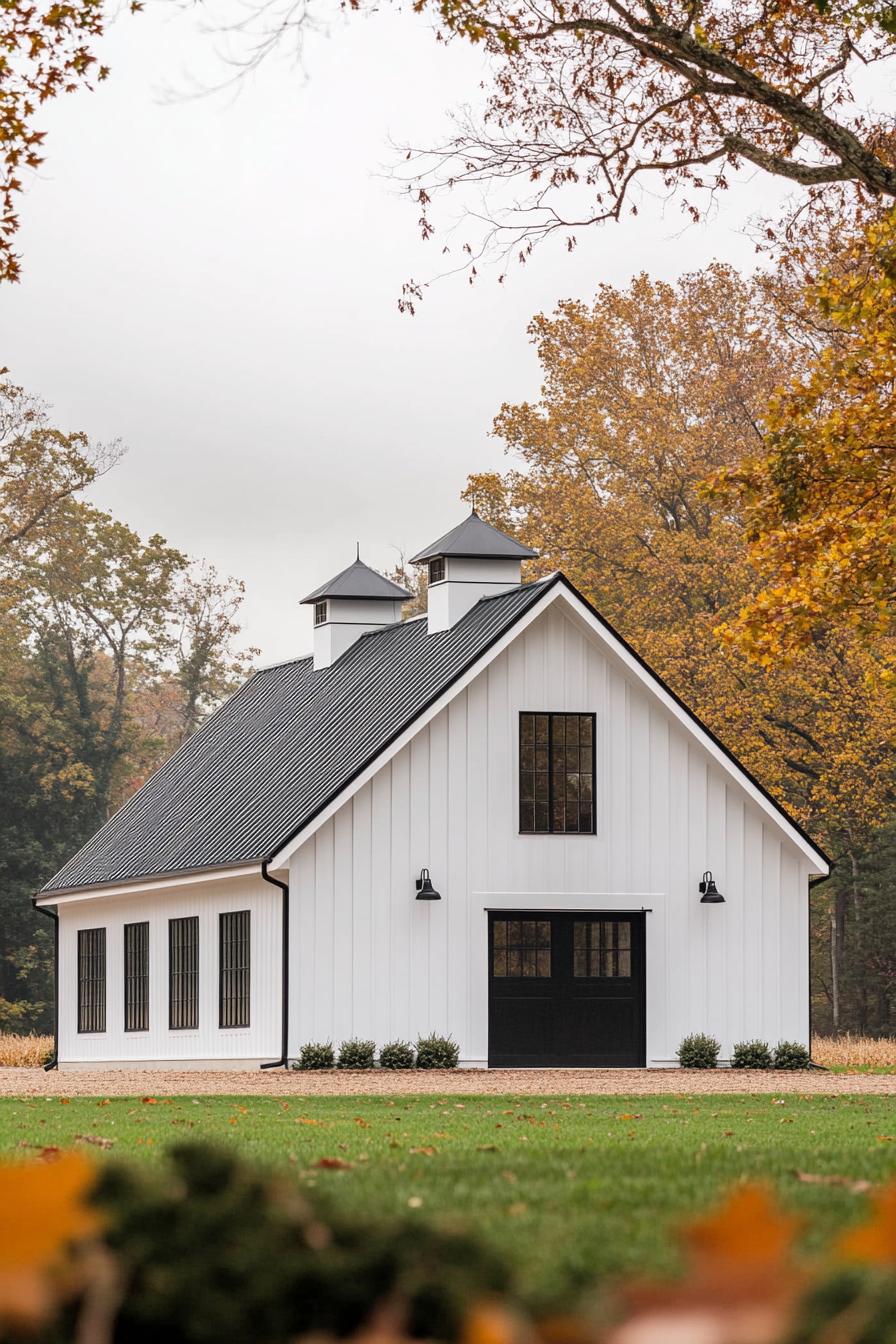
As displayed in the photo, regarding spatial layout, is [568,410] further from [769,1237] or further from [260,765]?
[769,1237]

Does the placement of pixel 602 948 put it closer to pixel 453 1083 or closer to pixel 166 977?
pixel 453 1083

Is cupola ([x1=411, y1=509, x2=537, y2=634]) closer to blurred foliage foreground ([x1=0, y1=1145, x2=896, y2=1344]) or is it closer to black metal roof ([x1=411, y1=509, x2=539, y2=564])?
black metal roof ([x1=411, y1=509, x2=539, y2=564])

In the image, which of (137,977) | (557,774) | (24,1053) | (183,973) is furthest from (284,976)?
(24,1053)

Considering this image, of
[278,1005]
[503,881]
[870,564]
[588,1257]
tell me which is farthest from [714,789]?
[588,1257]

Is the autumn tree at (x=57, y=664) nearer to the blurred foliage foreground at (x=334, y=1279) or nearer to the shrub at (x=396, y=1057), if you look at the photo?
the shrub at (x=396, y=1057)

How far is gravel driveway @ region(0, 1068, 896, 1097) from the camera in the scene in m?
21.2

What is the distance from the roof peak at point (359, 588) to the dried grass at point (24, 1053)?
406 inches

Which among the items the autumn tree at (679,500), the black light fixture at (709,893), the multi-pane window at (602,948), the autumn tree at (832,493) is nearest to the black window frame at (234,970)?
the multi-pane window at (602,948)

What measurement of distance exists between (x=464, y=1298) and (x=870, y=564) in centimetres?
1718

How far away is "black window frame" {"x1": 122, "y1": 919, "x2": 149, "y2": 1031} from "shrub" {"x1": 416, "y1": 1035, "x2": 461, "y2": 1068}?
257 inches

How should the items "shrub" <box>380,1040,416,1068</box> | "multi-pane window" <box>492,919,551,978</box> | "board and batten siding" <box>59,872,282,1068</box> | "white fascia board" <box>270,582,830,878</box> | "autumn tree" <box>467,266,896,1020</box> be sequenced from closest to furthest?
"shrub" <box>380,1040,416,1068</box> < "white fascia board" <box>270,582,830,878</box> < "board and batten siding" <box>59,872,282,1068</box> < "multi-pane window" <box>492,919,551,978</box> < "autumn tree" <box>467,266,896,1020</box>

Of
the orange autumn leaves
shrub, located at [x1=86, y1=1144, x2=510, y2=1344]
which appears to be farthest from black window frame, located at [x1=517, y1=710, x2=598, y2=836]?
the orange autumn leaves

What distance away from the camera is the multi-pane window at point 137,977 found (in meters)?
31.4

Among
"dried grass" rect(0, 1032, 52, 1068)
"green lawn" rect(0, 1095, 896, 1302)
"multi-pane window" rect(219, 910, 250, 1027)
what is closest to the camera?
"green lawn" rect(0, 1095, 896, 1302)
